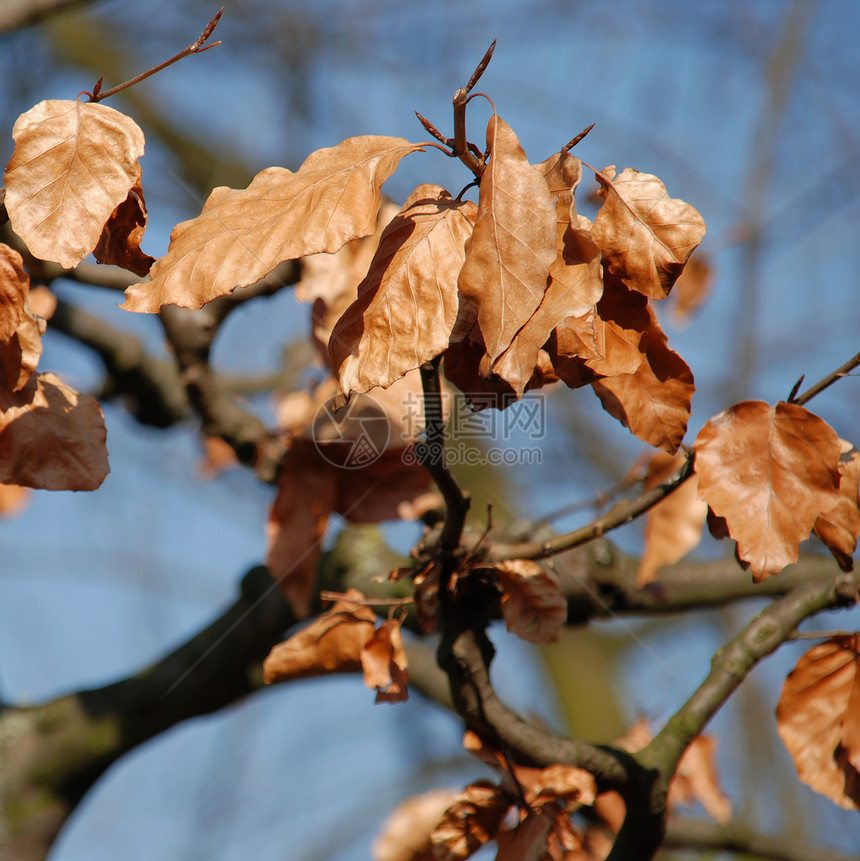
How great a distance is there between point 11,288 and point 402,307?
28 cm

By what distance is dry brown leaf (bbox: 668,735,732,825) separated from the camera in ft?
4.41

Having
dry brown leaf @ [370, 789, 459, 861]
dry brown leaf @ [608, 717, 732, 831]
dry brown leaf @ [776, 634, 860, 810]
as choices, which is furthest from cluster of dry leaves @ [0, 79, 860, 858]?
dry brown leaf @ [608, 717, 732, 831]

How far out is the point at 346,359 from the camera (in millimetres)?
555

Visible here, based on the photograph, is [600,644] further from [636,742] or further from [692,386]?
[692,386]

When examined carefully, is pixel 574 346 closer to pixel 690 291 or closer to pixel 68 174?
pixel 68 174

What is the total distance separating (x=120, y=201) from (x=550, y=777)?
0.68 metres

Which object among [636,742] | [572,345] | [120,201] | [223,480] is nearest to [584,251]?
[572,345]

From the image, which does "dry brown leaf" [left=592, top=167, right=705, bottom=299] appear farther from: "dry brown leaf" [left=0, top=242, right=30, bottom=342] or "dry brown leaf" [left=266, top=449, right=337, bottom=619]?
"dry brown leaf" [left=266, top=449, right=337, bottom=619]

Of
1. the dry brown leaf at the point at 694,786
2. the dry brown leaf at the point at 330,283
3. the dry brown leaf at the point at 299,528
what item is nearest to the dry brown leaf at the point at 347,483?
the dry brown leaf at the point at 299,528

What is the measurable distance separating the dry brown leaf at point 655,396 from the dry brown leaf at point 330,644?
361 mm

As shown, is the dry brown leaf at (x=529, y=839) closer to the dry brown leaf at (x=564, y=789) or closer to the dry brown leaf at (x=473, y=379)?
the dry brown leaf at (x=564, y=789)

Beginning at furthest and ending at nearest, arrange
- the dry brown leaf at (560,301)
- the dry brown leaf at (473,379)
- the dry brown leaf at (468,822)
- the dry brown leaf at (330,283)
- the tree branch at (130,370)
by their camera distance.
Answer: the tree branch at (130,370) < the dry brown leaf at (330,283) < the dry brown leaf at (468,822) < the dry brown leaf at (473,379) < the dry brown leaf at (560,301)

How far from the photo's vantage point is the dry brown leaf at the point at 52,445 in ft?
2.23

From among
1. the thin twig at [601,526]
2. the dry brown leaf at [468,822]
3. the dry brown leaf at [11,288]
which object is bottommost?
the dry brown leaf at [468,822]
